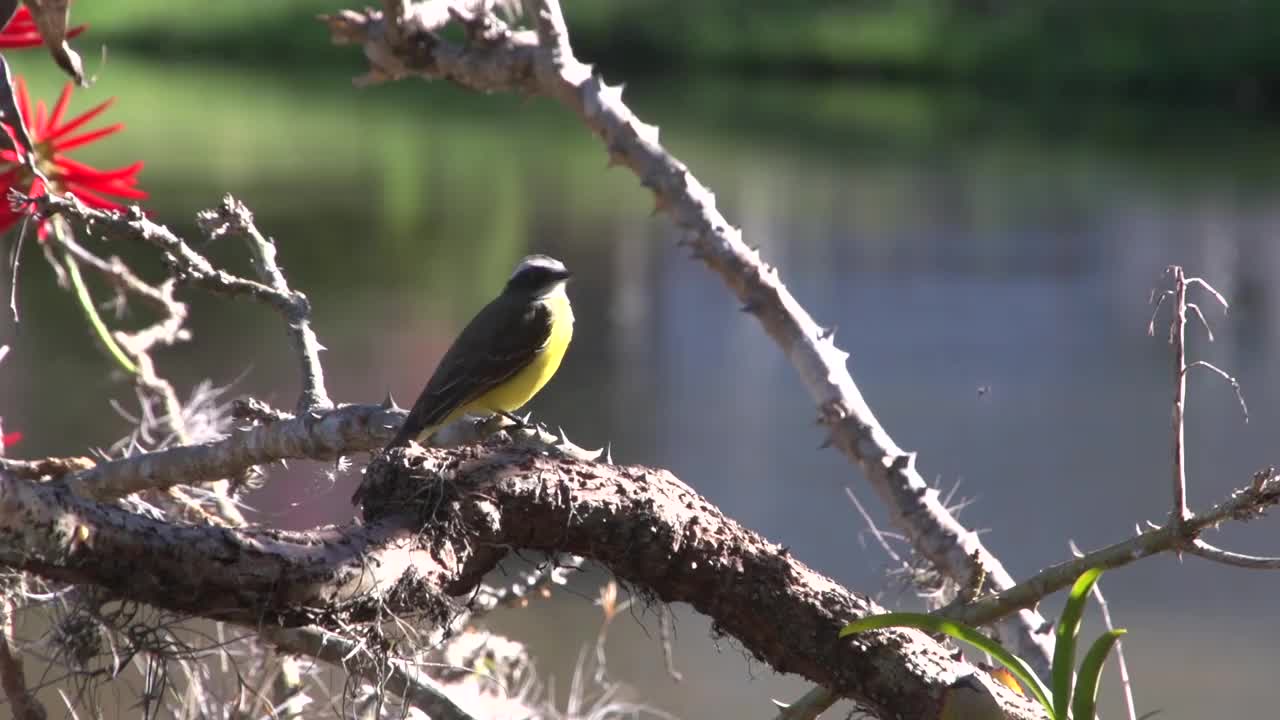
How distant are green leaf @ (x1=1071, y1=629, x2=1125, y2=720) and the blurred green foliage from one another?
96.2ft

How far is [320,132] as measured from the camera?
25875 mm

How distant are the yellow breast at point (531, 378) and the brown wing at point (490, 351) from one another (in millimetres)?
20

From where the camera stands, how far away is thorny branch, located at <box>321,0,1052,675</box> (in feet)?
10.6

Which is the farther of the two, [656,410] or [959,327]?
[959,327]

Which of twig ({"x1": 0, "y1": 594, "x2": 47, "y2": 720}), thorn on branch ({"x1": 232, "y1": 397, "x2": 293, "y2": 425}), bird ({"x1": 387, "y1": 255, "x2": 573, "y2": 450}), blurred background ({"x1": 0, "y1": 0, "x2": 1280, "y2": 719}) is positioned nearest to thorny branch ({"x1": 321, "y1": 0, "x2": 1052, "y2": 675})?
blurred background ({"x1": 0, "y1": 0, "x2": 1280, "y2": 719})

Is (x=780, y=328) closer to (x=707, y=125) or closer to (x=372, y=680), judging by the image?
(x=372, y=680)

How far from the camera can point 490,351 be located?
379cm

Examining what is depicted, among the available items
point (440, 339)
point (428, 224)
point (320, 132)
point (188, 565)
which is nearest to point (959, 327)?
point (440, 339)

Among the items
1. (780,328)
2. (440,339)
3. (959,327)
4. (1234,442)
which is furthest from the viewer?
(959,327)

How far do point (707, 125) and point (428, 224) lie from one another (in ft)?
29.3

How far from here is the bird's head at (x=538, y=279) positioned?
4.11 m

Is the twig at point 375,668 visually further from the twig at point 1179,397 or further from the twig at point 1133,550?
Result: the twig at point 1179,397

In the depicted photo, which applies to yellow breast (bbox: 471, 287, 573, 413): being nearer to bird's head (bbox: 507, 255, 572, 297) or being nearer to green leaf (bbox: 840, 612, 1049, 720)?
bird's head (bbox: 507, 255, 572, 297)

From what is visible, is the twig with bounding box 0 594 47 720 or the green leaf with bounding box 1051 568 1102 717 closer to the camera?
the green leaf with bounding box 1051 568 1102 717
